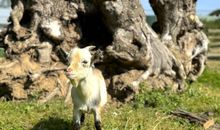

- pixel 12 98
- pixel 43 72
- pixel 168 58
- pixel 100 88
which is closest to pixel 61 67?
pixel 43 72

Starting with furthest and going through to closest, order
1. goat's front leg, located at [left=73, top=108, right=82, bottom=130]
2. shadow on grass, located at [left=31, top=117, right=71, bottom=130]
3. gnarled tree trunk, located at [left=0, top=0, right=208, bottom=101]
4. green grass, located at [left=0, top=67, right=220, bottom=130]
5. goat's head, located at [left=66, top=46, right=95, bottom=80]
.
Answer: gnarled tree trunk, located at [left=0, top=0, right=208, bottom=101] < green grass, located at [left=0, top=67, right=220, bottom=130] < shadow on grass, located at [left=31, top=117, right=71, bottom=130] < goat's front leg, located at [left=73, top=108, right=82, bottom=130] < goat's head, located at [left=66, top=46, right=95, bottom=80]

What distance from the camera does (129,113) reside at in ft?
28.7

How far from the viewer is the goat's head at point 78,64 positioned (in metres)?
6.53

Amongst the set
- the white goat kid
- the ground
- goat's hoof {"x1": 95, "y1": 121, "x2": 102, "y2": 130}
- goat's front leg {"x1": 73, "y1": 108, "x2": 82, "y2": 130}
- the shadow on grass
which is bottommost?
the ground

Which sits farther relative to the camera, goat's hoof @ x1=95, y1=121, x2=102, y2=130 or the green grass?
the green grass

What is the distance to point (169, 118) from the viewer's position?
8703 mm

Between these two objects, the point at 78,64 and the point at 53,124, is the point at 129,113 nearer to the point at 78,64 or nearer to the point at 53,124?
the point at 53,124

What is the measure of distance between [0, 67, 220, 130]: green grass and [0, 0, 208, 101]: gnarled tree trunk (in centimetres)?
35

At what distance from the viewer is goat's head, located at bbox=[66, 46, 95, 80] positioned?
21.4 feet

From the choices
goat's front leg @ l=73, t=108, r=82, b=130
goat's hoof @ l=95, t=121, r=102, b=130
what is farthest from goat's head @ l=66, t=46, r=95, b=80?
goat's hoof @ l=95, t=121, r=102, b=130

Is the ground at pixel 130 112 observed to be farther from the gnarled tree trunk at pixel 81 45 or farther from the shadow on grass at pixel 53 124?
the gnarled tree trunk at pixel 81 45

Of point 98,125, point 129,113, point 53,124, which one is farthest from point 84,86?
point 129,113

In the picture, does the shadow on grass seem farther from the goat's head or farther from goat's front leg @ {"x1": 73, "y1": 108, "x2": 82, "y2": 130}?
the goat's head

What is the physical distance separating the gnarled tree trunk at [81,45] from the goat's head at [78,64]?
9.78 ft
